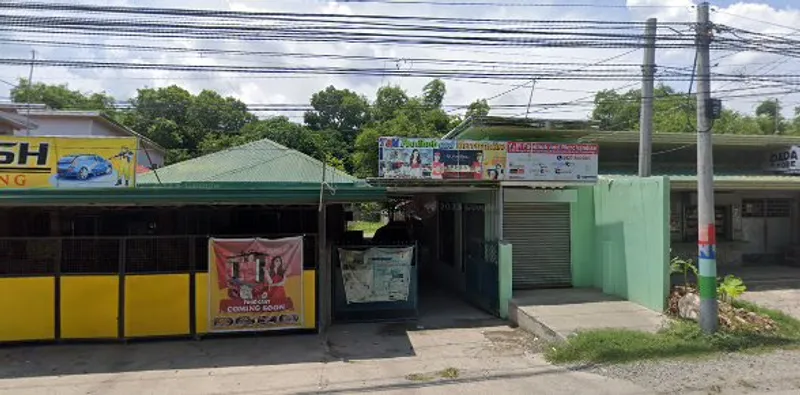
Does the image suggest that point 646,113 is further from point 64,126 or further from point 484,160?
point 64,126

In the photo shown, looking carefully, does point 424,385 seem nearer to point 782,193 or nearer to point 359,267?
point 359,267

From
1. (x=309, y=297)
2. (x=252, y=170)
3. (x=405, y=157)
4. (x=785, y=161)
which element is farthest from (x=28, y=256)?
(x=785, y=161)

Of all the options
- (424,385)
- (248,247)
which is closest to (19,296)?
(248,247)

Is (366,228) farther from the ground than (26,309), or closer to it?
closer to it

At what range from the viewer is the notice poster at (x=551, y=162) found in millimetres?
11484

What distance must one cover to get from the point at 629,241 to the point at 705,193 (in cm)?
261

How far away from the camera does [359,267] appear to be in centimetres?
1109

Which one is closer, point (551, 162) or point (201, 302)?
point (201, 302)

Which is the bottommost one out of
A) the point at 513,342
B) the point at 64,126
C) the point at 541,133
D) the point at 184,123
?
the point at 513,342

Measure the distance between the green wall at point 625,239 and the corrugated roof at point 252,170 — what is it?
5.95 m

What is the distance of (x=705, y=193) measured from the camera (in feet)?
31.1

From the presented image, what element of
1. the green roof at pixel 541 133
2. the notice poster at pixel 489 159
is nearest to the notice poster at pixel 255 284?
the notice poster at pixel 489 159

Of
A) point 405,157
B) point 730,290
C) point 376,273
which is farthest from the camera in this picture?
point 376,273

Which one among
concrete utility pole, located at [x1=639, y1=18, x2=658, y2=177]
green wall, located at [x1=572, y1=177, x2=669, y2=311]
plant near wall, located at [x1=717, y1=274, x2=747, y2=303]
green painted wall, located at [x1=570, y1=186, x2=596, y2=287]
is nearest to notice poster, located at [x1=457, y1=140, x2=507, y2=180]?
green wall, located at [x1=572, y1=177, x2=669, y2=311]
